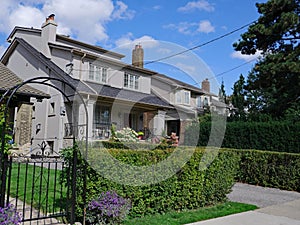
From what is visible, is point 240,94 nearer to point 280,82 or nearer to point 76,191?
point 280,82

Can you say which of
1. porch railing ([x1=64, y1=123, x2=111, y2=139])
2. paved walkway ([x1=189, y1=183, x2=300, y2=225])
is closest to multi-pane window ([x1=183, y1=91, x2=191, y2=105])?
porch railing ([x1=64, y1=123, x2=111, y2=139])

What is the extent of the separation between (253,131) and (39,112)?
41.9ft

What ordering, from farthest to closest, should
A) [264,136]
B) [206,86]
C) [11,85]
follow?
1. [206,86]
2. [264,136]
3. [11,85]

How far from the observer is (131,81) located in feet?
67.7

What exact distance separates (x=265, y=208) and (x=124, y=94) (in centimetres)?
1367

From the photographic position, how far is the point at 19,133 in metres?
15.0

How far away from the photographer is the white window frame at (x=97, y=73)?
17.8 metres

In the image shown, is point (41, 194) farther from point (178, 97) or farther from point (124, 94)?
point (178, 97)

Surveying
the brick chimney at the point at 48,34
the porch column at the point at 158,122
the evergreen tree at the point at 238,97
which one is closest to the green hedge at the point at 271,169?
the porch column at the point at 158,122

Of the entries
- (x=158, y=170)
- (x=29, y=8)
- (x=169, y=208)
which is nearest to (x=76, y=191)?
(x=158, y=170)

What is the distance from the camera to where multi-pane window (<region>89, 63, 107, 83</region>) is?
1784 cm

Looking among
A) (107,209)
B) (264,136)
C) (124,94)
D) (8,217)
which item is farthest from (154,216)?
(124,94)

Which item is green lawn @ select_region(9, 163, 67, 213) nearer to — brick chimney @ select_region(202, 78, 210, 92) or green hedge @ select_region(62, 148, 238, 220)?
green hedge @ select_region(62, 148, 238, 220)

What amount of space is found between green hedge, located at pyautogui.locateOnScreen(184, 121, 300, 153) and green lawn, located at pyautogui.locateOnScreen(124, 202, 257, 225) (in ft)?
19.7
